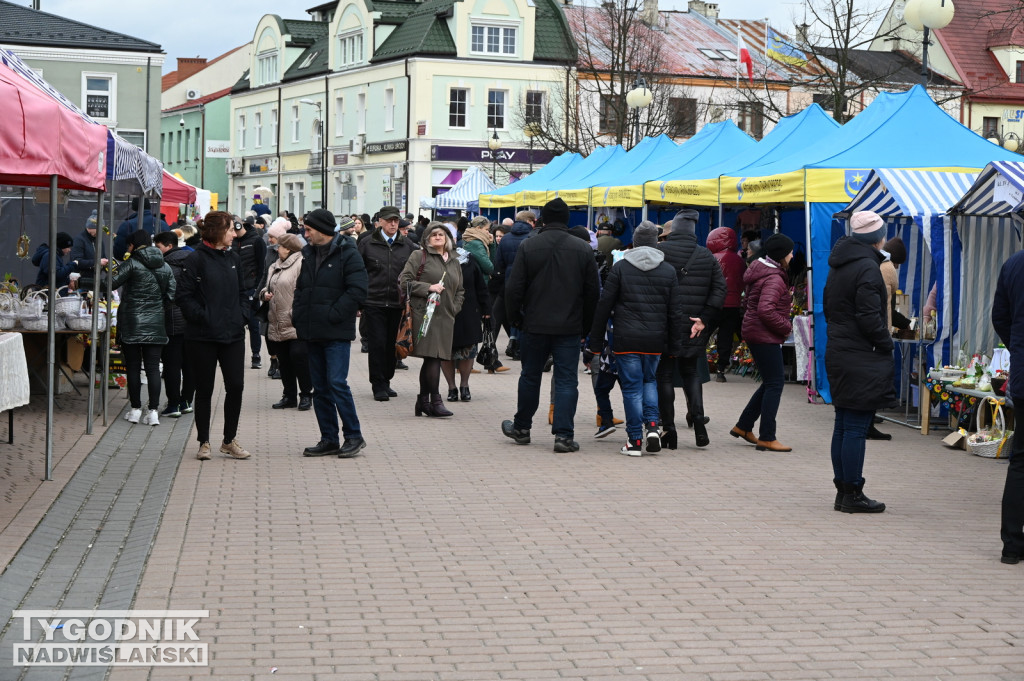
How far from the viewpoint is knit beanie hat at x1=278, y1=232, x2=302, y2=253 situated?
13.7 meters

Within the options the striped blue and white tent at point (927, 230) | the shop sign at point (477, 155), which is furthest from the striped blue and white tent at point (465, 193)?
the striped blue and white tent at point (927, 230)

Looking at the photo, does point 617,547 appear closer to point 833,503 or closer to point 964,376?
point 833,503

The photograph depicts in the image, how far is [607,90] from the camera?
53.2 m

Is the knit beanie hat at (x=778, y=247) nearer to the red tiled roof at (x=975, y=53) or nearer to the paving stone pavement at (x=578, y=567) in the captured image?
the paving stone pavement at (x=578, y=567)

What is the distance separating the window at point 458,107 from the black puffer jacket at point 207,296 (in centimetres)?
4642

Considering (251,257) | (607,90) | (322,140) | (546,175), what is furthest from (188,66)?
(251,257)

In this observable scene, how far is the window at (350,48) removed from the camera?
200ft

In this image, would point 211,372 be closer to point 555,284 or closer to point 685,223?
point 555,284

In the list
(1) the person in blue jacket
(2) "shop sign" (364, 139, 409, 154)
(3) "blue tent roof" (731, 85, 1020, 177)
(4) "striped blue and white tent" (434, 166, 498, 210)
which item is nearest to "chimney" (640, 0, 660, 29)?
(2) "shop sign" (364, 139, 409, 154)

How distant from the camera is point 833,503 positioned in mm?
9156

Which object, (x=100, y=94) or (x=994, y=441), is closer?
(x=994, y=441)

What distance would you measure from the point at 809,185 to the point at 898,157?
51.4 inches

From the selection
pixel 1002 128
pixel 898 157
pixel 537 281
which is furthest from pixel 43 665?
pixel 1002 128

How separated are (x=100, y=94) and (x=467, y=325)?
39933 millimetres
